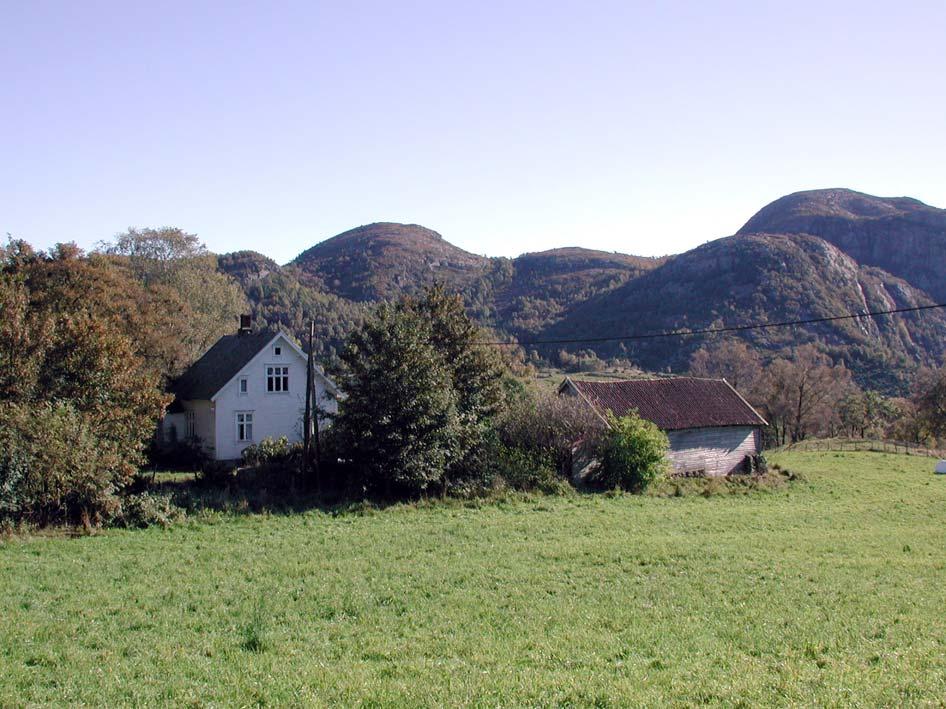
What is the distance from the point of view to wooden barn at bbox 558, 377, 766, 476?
41.9 m

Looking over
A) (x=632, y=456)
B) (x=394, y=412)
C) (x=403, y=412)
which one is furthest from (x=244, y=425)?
(x=632, y=456)

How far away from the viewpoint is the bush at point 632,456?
1403 inches

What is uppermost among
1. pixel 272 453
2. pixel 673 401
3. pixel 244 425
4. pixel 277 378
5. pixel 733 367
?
pixel 733 367

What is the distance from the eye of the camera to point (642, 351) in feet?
430

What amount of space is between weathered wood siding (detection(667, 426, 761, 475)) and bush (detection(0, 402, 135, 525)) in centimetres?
2779

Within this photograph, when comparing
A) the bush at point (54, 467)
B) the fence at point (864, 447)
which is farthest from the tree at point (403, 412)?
the fence at point (864, 447)

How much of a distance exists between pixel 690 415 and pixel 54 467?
103 ft

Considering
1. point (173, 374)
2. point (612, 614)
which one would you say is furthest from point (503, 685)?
point (173, 374)

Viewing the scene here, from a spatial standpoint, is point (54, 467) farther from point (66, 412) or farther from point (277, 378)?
point (277, 378)

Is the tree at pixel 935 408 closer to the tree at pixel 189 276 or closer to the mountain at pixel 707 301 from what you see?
the mountain at pixel 707 301

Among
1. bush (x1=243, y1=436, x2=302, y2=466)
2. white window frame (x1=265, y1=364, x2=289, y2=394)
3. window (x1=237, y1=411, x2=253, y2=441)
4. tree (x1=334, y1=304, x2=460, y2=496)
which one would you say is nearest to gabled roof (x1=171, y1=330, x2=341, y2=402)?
white window frame (x1=265, y1=364, x2=289, y2=394)

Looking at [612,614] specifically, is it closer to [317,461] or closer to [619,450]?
[317,461]

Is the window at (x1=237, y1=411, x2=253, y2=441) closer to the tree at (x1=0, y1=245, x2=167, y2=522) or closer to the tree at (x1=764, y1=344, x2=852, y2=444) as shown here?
the tree at (x1=0, y1=245, x2=167, y2=522)

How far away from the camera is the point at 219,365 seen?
41156 millimetres
